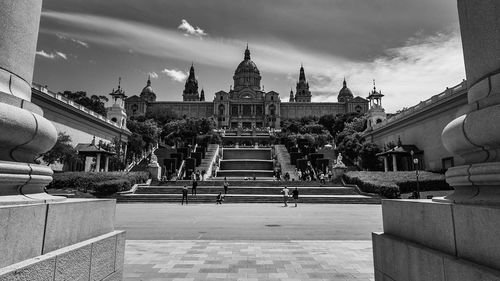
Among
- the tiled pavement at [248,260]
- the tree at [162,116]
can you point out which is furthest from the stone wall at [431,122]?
the tree at [162,116]

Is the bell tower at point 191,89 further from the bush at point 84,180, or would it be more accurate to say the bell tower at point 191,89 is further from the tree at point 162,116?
the bush at point 84,180

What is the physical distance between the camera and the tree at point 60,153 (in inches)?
1277

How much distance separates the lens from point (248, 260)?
21.5 feet

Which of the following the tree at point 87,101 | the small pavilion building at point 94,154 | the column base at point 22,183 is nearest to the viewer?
the column base at point 22,183

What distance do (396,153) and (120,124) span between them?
48.1m

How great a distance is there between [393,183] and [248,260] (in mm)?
23423

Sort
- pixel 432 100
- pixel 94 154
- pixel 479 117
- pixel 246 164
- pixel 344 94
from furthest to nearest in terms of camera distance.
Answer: pixel 344 94, pixel 246 164, pixel 432 100, pixel 94 154, pixel 479 117

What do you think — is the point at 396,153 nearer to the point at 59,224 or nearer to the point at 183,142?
the point at 59,224

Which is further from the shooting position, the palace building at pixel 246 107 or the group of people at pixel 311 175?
the palace building at pixel 246 107

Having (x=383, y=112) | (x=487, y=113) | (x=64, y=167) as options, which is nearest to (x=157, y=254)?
(x=487, y=113)

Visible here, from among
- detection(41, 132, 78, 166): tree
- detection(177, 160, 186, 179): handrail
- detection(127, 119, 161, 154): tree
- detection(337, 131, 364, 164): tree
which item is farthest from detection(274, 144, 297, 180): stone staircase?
detection(41, 132, 78, 166): tree

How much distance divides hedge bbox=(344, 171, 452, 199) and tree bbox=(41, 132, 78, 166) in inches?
1127

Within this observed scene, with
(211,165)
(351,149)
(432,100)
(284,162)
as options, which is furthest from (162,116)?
(432,100)

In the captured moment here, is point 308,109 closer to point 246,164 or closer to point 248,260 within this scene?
point 246,164
